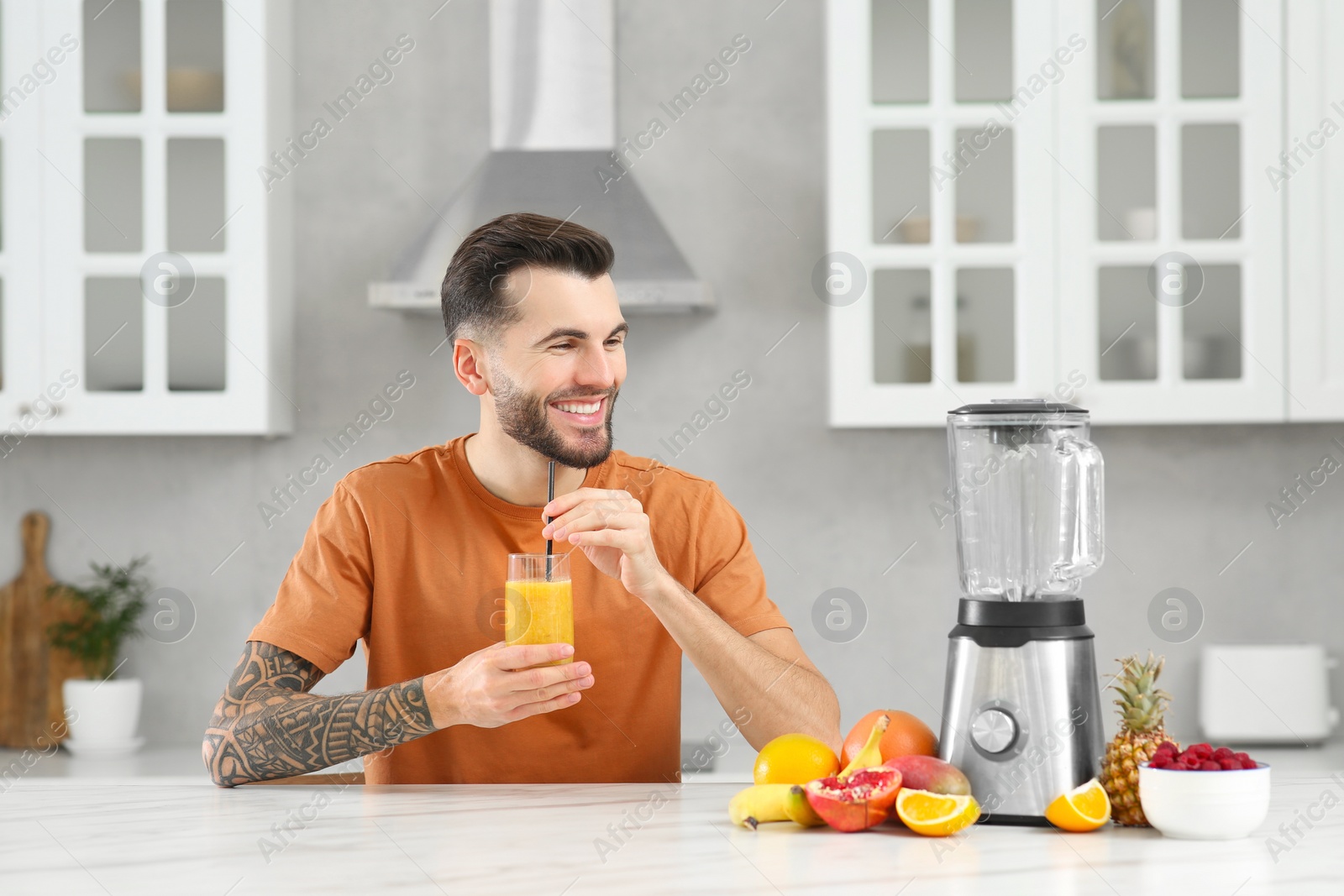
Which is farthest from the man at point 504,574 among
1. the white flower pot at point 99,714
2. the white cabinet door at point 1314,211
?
the white cabinet door at point 1314,211

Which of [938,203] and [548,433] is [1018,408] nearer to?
[548,433]

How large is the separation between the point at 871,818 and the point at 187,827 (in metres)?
0.69

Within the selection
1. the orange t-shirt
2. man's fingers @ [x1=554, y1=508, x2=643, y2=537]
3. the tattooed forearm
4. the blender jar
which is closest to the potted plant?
the orange t-shirt

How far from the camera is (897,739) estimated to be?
3.97ft

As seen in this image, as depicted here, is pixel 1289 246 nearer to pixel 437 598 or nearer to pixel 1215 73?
pixel 1215 73

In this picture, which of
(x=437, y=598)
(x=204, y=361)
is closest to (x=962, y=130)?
(x=437, y=598)

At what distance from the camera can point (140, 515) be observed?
300 centimetres

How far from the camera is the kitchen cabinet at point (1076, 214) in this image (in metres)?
2.60

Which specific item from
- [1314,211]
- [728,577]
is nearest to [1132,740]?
[728,577]

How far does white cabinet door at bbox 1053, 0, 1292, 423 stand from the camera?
8.54 ft

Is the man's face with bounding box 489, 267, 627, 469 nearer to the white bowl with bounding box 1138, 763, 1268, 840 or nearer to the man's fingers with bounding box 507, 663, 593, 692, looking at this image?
the man's fingers with bounding box 507, 663, 593, 692

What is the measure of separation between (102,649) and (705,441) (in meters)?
1.62

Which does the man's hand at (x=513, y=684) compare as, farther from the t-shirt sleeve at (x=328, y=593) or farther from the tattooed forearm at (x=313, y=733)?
the t-shirt sleeve at (x=328, y=593)

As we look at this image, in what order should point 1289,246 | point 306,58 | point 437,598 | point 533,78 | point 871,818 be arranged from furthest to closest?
point 306,58 → point 533,78 → point 1289,246 → point 437,598 → point 871,818
